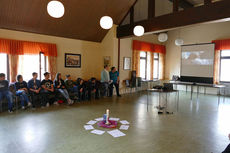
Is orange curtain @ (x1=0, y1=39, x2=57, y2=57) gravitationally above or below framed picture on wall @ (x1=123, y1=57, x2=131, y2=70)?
above

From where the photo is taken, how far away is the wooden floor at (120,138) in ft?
9.00

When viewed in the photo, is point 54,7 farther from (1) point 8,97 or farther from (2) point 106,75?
(2) point 106,75

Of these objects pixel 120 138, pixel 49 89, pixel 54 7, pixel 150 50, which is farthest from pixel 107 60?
pixel 120 138

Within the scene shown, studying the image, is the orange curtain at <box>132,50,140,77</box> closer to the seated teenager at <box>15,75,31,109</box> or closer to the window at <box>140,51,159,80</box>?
the window at <box>140,51,159,80</box>

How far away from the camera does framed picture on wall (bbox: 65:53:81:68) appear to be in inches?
279

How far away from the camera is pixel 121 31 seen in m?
7.50

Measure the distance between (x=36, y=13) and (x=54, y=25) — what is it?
0.83 m

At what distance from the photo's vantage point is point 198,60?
786 cm

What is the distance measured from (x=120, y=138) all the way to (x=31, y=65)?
4773mm

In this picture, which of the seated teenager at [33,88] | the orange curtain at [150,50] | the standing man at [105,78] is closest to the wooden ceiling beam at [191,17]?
the orange curtain at [150,50]

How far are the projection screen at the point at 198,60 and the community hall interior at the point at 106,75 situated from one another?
0.05 meters

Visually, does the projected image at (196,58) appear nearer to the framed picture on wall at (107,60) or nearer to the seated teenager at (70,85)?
the framed picture on wall at (107,60)

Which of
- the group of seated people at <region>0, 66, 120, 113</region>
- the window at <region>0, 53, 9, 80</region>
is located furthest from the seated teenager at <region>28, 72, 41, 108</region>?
the window at <region>0, 53, 9, 80</region>

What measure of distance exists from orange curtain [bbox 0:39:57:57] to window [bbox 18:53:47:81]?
19cm
